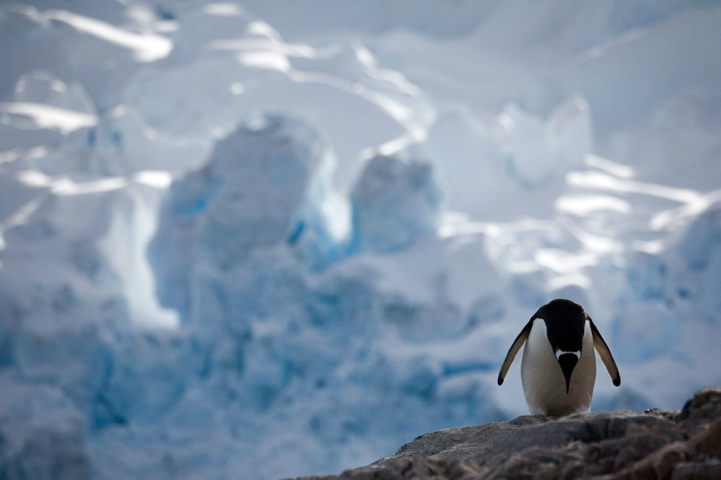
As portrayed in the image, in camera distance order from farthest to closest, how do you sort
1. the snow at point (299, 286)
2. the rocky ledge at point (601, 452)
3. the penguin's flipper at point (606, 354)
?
the snow at point (299, 286) < the penguin's flipper at point (606, 354) < the rocky ledge at point (601, 452)

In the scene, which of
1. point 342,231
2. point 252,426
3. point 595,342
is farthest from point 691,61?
point 595,342

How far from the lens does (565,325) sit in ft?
6.90

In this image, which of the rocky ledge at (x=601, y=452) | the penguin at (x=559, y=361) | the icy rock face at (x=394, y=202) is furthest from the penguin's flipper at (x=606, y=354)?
the icy rock face at (x=394, y=202)

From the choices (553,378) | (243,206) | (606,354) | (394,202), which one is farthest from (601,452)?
(243,206)

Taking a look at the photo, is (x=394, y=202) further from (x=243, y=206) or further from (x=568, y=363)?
(x=568, y=363)

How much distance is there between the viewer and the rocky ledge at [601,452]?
125cm

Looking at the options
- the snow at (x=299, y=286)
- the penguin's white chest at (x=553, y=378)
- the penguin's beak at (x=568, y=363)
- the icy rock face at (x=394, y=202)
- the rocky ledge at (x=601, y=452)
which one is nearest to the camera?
the rocky ledge at (x=601, y=452)

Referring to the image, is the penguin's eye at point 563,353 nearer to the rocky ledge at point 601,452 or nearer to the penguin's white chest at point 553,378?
the penguin's white chest at point 553,378

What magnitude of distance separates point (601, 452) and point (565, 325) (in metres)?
0.72

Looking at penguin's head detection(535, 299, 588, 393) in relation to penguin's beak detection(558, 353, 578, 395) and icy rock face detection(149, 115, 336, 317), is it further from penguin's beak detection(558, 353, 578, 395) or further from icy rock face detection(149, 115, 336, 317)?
icy rock face detection(149, 115, 336, 317)

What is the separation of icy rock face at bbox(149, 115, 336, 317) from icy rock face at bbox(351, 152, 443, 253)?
653 mm

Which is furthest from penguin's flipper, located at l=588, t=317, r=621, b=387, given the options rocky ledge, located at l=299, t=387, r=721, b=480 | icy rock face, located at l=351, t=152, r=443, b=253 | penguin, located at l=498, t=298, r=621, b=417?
icy rock face, located at l=351, t=152, r=443, b=253

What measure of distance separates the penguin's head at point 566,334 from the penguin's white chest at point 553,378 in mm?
47

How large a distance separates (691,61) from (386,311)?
13047 mm
